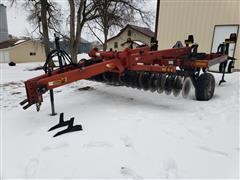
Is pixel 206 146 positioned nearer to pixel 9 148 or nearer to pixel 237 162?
pixel 237 162

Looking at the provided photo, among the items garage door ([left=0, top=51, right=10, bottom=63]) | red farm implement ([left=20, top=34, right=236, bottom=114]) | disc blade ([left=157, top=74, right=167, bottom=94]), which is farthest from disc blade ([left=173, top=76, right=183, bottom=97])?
garage door ([left=0, top=51, right=10, bottom=63])

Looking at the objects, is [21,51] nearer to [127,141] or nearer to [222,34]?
[222,34]

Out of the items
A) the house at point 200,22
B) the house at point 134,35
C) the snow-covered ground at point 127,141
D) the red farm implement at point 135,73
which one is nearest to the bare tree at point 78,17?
the house at point 200,22

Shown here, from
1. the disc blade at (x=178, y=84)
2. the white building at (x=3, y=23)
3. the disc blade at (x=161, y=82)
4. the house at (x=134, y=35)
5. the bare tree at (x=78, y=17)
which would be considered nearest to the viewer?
the disc blade at (x=178, y=84)

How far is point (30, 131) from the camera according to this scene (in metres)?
3.41

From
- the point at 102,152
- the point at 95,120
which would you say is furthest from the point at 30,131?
the point at 102,152

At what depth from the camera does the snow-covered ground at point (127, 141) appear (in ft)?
7.88

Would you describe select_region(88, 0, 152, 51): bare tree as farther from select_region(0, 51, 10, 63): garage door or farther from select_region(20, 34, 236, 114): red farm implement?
select_region(0, 51, 10, 63): garage door

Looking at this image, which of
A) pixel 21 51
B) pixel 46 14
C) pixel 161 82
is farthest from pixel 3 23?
pixel 161 82

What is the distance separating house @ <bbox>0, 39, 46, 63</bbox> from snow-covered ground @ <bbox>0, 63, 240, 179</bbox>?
2406 cm

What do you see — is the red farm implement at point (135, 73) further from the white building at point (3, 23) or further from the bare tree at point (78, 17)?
the white building at point (3, 23)

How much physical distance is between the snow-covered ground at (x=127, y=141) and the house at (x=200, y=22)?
601cm

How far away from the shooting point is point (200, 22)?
10.3 meters

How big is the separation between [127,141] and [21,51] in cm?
2712
